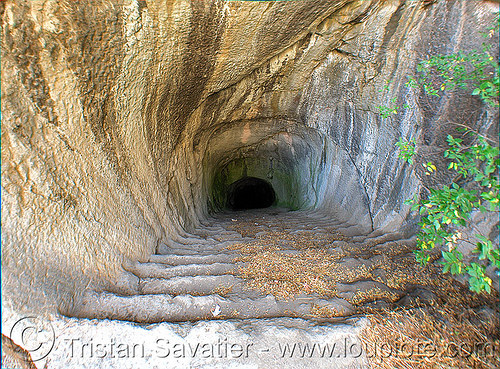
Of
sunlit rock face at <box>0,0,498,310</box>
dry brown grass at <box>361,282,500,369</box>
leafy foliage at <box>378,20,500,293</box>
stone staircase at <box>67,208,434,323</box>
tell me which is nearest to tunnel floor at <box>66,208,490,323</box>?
stone staircase at <box>67,208,434,323</box>

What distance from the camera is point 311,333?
1357 millimetres

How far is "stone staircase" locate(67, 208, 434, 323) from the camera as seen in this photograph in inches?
63.2

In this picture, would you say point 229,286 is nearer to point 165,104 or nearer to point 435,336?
point 435,336

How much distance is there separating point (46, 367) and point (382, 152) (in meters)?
3.57

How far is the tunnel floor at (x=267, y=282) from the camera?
5.31ft

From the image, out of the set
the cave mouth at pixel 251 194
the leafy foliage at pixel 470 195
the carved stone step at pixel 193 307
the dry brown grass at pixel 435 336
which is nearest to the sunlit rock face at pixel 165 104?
the carved stone step at pixel 193 307

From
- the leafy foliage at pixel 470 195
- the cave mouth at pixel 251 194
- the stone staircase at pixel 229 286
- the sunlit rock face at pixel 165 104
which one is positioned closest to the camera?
the leafy foliage at pixel 470 195

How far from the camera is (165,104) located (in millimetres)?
2715

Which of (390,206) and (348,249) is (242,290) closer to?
(348,249)

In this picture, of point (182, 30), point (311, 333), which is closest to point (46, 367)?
point (311, 333)

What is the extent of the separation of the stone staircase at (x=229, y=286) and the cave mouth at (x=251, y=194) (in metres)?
6.13

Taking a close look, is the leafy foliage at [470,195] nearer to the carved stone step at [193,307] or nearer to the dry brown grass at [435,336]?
the dry brown grass at [435,336]

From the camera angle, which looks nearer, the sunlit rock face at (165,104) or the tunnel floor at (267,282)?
the sunlit rock face at (165,104)

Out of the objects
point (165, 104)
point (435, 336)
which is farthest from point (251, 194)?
point (435, 336)
